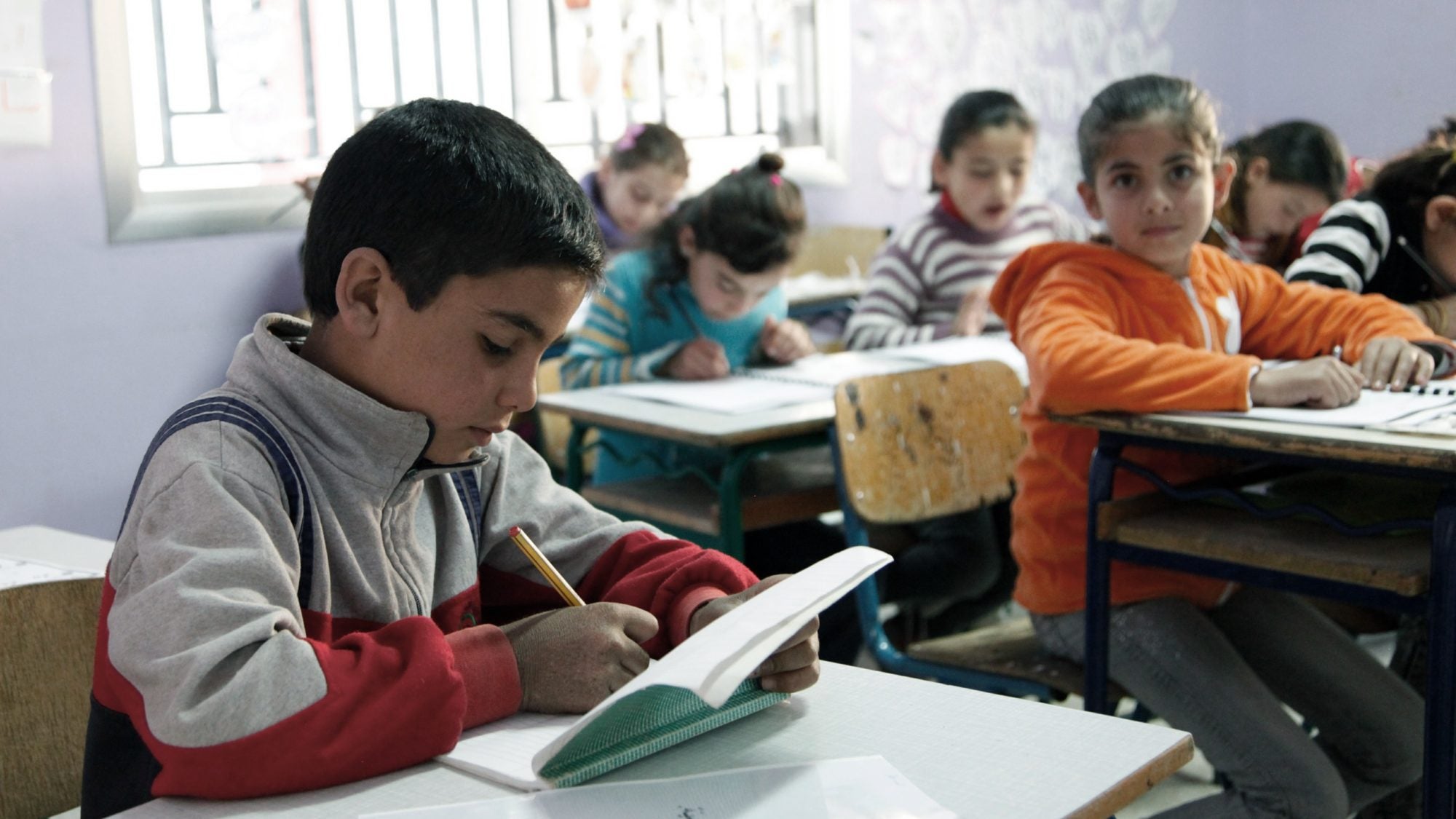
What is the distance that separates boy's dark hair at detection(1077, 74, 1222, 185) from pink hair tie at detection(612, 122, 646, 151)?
2441 mm

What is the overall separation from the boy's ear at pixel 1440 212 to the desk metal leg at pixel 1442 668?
94 cm

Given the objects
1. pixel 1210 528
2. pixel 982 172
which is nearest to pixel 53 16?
pixel 982 172

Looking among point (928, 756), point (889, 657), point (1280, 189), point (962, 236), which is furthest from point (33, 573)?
point (1280, 189)

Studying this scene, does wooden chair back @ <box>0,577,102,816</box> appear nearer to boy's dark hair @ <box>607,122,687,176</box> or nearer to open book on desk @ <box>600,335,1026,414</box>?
open book on desk @ <box>600,335,1026,414</box>

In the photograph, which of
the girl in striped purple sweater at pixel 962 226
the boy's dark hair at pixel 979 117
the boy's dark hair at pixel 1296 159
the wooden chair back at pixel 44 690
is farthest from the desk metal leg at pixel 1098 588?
the boy's dark hair at pixel 979 117

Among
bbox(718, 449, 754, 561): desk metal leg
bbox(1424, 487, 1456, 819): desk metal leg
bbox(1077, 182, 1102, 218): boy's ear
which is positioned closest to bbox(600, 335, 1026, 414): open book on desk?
bbox(718, 449, 754, 561): desk metal leg

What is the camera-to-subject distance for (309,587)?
3.12 feet

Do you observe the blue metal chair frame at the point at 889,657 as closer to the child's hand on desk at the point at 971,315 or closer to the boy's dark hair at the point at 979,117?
the child's hand on desk at the point at 971,315

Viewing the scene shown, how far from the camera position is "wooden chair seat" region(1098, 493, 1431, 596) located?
1612 millimetres

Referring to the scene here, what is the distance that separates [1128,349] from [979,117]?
1.84 metres

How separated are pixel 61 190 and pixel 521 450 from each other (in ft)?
9.08

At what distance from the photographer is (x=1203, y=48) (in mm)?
6621

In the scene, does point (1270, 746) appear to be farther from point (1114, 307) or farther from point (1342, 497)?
point (1114, 307)

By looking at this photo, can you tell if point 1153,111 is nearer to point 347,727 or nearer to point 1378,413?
point 1378,413
